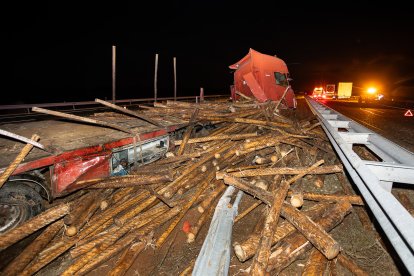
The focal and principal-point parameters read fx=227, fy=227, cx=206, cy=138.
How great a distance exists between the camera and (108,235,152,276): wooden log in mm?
3162

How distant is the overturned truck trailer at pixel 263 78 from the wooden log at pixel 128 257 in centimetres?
1010

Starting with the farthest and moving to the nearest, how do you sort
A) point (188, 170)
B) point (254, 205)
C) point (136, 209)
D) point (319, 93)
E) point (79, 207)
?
point (319, 93) → point (188, 170) → point (254, 205) → point (136, 209) → point (79, 207)

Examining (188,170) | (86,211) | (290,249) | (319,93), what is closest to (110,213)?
(86,211)

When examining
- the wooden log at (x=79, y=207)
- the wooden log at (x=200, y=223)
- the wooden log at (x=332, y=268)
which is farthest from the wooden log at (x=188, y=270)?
the wooden log at (x=79, y=207)

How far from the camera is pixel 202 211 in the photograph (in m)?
Result: 4.41

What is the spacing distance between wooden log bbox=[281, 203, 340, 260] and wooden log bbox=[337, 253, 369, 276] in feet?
1.29

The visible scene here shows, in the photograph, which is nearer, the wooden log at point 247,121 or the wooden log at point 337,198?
the wooden log at point 337,198

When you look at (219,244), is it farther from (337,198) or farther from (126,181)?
(126,181)

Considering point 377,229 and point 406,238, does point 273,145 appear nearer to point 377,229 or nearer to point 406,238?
point 377,229

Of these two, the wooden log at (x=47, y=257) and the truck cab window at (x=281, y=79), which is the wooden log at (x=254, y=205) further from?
the truck cab window at (x=281, y=79)

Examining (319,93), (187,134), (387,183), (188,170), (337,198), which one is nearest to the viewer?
(387,183)

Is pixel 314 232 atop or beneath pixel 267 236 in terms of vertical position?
atop

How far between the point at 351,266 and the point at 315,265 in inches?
19.5

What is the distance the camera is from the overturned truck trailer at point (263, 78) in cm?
1308
